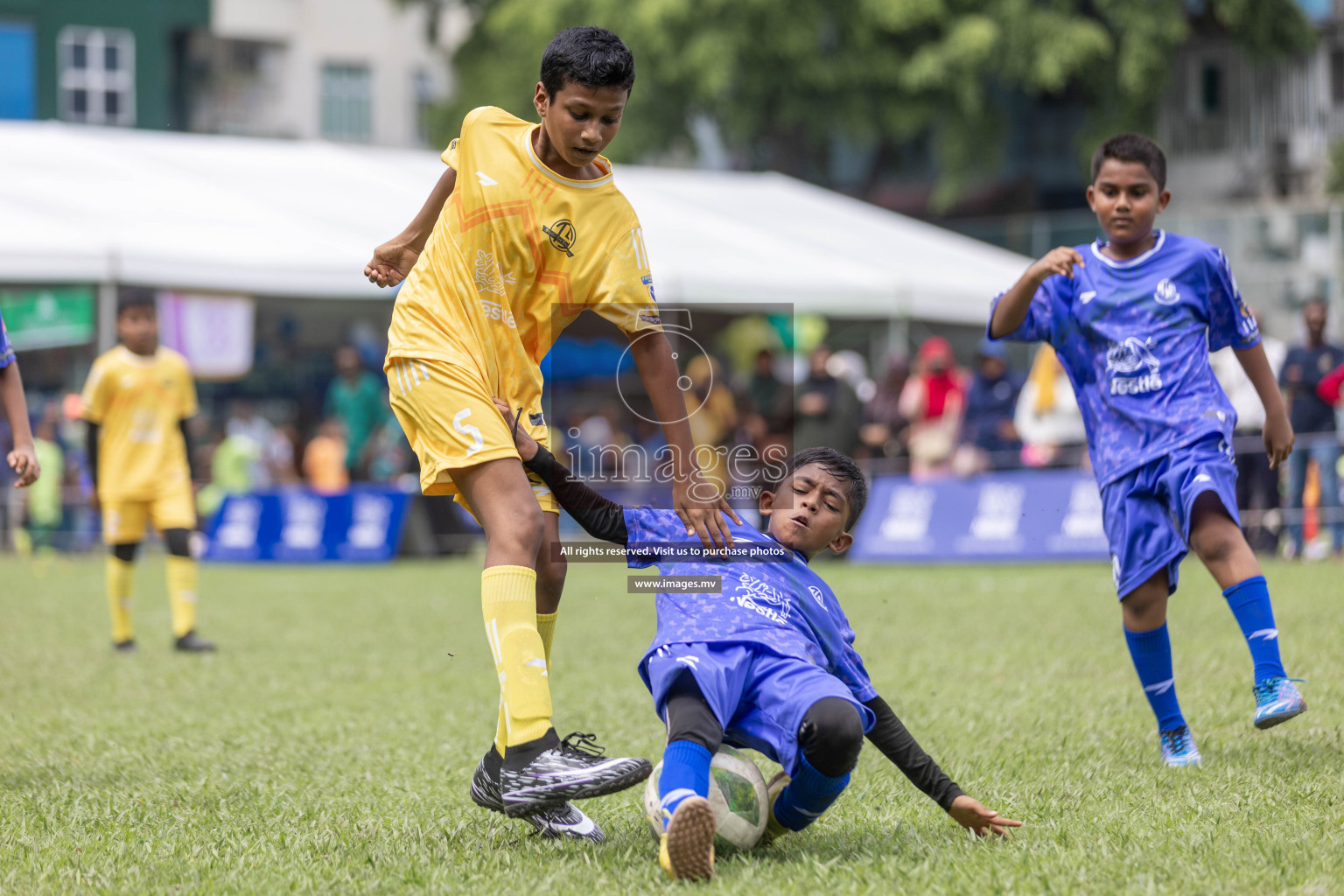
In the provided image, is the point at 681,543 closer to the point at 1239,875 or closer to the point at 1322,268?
the point at 1239,875

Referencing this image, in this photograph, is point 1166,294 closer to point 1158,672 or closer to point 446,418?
point 1158,672

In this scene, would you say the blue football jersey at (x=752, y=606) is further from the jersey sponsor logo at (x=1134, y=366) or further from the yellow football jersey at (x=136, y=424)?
the yellow football jersey at (x=136, y=424)

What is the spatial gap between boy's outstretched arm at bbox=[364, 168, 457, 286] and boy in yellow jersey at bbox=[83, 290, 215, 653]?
5.52m

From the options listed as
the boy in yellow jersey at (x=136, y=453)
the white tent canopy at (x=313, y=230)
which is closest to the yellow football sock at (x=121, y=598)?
the boy in yellow jersey at (x=136, y=453)

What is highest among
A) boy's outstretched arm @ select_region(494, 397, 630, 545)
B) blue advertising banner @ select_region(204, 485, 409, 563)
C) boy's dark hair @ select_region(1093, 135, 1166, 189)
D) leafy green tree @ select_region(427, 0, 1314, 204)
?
leafy green tree @ select_region(427, 0, 1314, 204)

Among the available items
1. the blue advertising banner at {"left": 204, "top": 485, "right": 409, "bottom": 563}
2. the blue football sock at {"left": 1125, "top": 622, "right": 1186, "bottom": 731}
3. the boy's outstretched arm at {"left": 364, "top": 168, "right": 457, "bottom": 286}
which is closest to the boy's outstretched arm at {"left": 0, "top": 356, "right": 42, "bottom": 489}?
the boy's outstretched arm at {"left": 364, "top": 168, "right": 457, "bottom": 286}

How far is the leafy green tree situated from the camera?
2753 centimetres

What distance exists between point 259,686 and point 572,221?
4.27 metres

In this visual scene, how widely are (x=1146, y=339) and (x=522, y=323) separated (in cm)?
223

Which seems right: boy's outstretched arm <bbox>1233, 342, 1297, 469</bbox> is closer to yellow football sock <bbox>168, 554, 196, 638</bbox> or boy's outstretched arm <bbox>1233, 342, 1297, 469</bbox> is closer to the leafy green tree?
yellow football sock <bbox>168, 554, 196, 638</bbox>

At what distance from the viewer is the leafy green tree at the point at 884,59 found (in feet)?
90.3

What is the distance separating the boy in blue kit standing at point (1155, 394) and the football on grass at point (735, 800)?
181 cm

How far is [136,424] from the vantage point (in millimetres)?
9594

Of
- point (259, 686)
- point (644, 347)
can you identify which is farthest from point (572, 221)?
point (259, 686)
